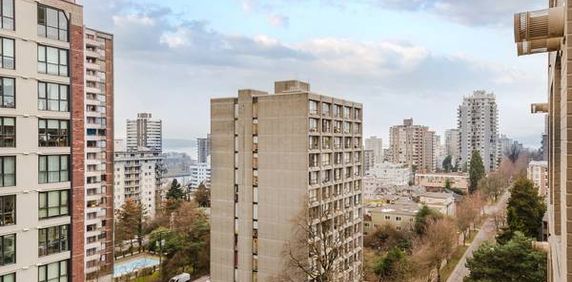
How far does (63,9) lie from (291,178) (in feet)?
41.7

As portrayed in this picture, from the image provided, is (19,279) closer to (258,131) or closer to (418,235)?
(258,131)

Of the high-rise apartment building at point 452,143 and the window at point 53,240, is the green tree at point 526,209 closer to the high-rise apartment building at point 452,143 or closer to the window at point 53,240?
the window at point 53,240

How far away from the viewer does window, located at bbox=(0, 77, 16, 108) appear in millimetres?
12594

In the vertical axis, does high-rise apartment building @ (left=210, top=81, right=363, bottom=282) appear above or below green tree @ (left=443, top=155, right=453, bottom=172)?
above

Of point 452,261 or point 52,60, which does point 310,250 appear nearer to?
point 52,60

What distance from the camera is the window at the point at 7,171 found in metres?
12.5

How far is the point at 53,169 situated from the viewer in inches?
551

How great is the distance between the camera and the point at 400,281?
2680cm

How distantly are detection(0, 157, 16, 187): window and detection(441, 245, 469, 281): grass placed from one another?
93.3ft

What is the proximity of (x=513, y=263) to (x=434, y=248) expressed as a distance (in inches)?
393

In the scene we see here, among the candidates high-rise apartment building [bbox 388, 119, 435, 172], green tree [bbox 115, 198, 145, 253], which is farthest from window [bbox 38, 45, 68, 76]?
high-rise apartment building [bbox 388, 119, 435, 172]

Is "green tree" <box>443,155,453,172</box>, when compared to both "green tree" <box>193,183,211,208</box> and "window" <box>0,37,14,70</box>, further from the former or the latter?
"window" <box>0,37,14,70</box>

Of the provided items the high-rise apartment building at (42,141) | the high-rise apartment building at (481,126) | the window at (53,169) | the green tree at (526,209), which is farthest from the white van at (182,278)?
the high-rise apartment building at (481,126)

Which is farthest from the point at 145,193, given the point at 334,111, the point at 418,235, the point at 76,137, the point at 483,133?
the point at 483,133
